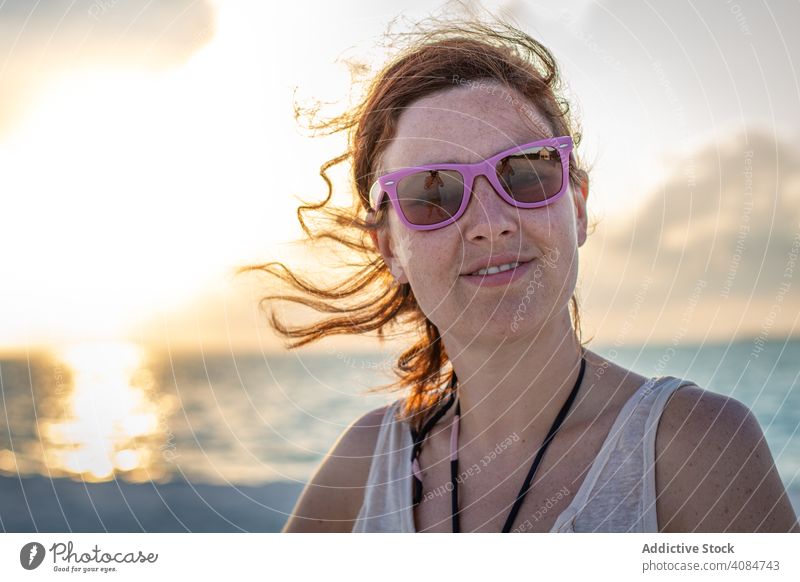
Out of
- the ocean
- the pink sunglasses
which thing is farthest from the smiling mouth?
the ocean

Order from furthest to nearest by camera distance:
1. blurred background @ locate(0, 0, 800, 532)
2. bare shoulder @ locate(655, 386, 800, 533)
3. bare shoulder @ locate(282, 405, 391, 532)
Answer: blurred background @ locate(0, 0, 800, 532) → bare shoulder @ locate(282, 405, 391, 532) → bare shoulder @ locate(655, 386, 800, 533)

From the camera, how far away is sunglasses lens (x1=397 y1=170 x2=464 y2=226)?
2.24m

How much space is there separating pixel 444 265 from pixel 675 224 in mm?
7039

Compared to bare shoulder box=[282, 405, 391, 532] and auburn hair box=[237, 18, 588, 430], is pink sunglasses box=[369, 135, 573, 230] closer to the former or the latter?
auburn hair box=[237, 18, 588, 430]

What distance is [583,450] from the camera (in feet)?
7.10

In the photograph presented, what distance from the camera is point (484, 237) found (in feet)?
7.23

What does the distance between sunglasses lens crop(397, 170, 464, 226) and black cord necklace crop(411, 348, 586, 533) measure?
65 centimetres

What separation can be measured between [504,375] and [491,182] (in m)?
0.62

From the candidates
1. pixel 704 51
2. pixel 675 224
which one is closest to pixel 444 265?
pixel 704 51

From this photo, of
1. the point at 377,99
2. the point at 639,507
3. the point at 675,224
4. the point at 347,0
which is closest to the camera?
the point at 639,507

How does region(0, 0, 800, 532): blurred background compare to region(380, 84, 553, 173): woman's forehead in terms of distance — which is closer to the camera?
region(380, 84, 553, 173): woman's forehead

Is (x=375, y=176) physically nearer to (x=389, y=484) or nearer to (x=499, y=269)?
(x=499, y=269)
